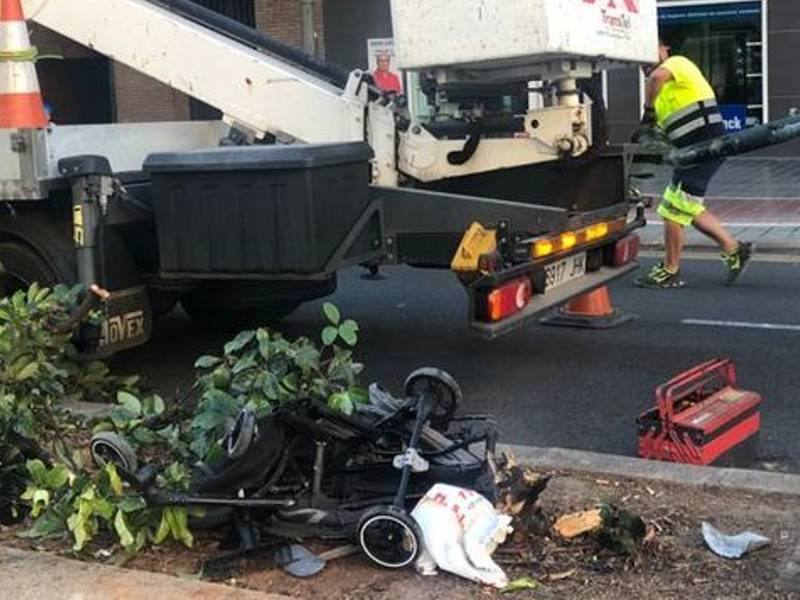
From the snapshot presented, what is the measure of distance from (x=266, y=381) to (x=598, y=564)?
1334 mm

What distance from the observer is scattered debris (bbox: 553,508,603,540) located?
3.80 metres

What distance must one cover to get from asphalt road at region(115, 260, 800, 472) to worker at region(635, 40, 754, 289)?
0.75 ft

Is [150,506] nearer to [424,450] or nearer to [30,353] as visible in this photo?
[424,450]

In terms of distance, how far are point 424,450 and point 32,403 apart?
67.4 inches

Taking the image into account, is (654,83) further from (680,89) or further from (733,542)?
(733,542)

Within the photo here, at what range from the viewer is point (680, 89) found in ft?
29.4

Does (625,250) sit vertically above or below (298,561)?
above

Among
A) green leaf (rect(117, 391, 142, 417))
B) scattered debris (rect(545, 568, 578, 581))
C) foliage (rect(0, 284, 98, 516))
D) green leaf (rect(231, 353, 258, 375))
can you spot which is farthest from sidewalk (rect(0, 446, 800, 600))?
green leaf (rect(117, 391, 142, 417))

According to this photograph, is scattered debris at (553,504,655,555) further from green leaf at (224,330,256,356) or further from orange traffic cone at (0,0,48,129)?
orange traffic cone at (0,0,48,129)

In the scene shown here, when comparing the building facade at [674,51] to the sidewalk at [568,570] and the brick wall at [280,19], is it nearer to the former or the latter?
the brick wall at [280,19]

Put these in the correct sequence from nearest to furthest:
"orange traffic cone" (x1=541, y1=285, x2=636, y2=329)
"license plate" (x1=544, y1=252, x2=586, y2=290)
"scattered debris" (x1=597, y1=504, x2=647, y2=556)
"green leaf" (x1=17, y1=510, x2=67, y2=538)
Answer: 1. "scattered debris" (x1=597, y1=504, x2=647, y2=556)
2. "green leaf" (x1=17, y1=510, x2=67, y2=538)
3. "license plate" (x1=544, y1=252, x2=586, y2=290)
4. "orange traffic cone" (x1=541, y1=285, x2=636, y2=329)

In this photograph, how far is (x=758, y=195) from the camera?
1391 centimetres

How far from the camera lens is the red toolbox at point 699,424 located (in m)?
4.68

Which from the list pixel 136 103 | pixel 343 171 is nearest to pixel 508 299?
pixel 343 171
